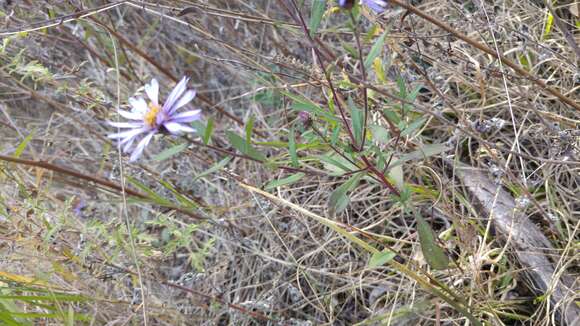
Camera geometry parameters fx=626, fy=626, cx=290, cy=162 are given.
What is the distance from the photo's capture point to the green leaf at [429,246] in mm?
1177

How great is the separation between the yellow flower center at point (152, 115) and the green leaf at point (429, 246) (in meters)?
0.51

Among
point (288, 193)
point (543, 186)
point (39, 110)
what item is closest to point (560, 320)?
point (543, 186)

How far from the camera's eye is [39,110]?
94.0 inches

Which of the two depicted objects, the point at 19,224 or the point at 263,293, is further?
the point at 263,293

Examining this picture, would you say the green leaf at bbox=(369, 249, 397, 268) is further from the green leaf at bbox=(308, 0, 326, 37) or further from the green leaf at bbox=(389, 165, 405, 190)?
the green leaf at bbox=(308, 0, 326, 37)

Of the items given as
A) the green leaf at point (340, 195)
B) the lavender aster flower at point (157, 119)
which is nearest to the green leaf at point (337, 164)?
the green leaf at point (340, 195)

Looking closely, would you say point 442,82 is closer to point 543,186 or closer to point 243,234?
point 543,186

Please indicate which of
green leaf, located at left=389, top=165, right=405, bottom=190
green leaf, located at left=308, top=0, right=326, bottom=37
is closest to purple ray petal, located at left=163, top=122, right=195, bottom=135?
green leaf, located at left=308, top=0, right=326, bottom=37

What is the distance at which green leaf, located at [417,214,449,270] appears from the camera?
1177 millimetres

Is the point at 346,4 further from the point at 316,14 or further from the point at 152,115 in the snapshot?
the point at 152,115

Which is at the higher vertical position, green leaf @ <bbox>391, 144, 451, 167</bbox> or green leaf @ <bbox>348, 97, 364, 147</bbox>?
green leaf @ <bbox>348, 97, 364, 147</bbox>

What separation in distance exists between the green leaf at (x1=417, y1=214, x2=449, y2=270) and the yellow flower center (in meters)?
0.51

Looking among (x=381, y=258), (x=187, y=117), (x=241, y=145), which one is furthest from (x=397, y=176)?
(x=187, y=117)

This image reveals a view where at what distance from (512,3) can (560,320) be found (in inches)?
37.4
